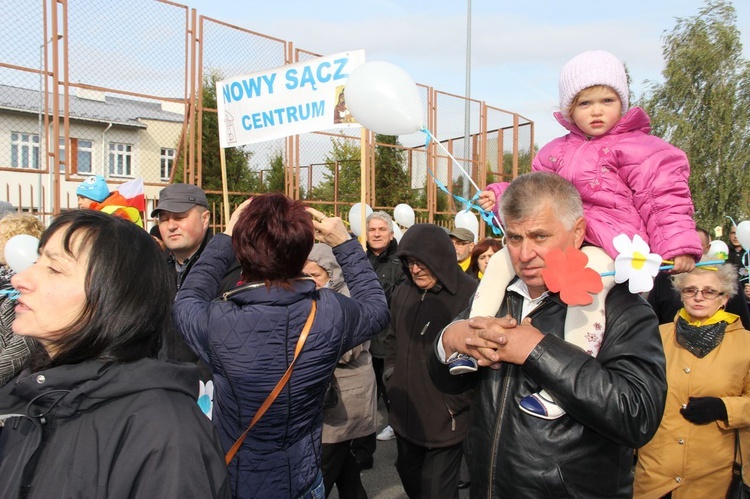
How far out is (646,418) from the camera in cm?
160

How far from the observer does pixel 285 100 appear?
16.9 ft

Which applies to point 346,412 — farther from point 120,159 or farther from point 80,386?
point 120,159

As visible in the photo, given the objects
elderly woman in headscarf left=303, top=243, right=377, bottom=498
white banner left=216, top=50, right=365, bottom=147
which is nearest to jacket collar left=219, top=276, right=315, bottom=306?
elderly woman in headscarf left=303, top=243, right=377, bottom=498

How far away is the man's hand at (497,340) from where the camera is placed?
164cm

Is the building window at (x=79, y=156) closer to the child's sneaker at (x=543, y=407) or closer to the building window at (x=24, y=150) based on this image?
the building window at (x=24, y=150)

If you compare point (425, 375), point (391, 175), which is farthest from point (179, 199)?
point (391, 175)

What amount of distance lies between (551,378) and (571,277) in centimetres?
30

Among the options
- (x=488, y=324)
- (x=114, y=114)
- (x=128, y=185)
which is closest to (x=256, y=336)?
(x=488, y=324)

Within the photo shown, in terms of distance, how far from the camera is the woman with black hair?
119 cm

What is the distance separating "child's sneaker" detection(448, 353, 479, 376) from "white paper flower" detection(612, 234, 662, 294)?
537 millimetres

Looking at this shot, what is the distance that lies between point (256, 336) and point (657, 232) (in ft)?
4.87

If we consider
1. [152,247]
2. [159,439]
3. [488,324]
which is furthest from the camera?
[488,324]

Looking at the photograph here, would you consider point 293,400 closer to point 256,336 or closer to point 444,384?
point 256,336

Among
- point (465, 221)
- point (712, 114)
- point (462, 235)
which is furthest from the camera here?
point (712, 114)
